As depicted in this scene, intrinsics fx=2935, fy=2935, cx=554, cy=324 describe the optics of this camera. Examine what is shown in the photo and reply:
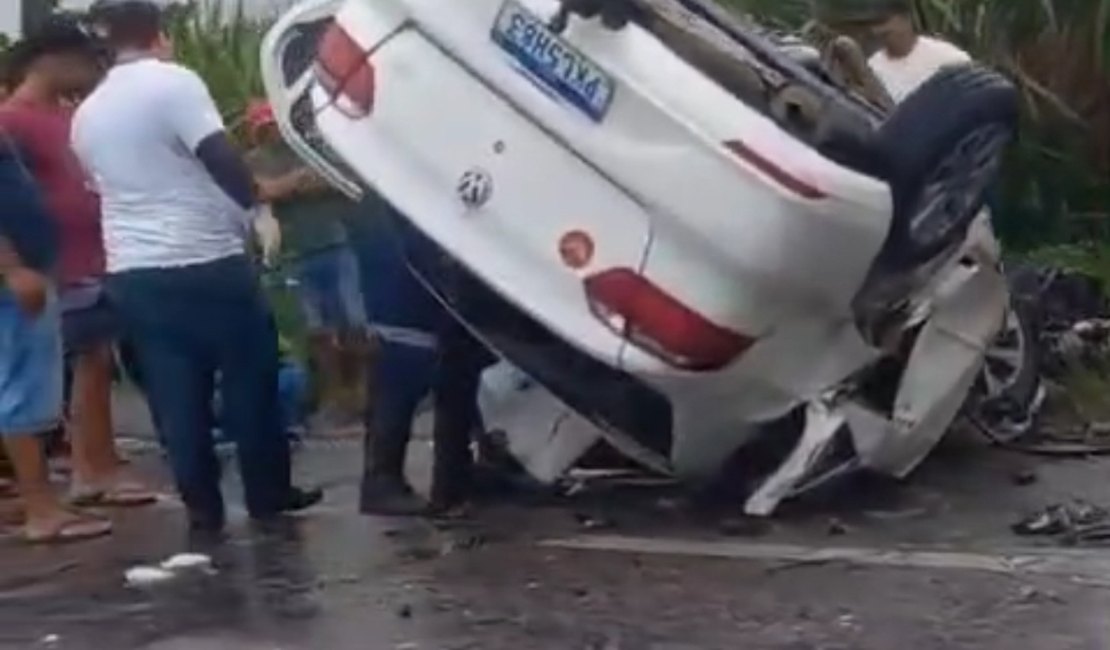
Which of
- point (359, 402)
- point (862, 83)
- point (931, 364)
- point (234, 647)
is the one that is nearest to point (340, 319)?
point (359, 402)

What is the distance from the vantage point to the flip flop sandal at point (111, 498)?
387 inches

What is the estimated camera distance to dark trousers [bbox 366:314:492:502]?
8.91 m

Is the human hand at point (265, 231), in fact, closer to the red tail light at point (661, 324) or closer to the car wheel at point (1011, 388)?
the red tail light at point (661, 324)

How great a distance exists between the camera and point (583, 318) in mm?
8188

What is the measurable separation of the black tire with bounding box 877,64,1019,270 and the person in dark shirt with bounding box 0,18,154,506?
8.76 ft

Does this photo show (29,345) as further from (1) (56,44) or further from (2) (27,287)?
(1) (56,44)

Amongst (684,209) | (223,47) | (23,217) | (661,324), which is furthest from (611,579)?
(223,47)

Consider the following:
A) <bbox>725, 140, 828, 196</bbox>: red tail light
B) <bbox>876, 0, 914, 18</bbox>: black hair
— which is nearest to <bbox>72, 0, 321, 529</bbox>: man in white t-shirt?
<bbox>725, 140, 828, 196</bbox>: red tail light

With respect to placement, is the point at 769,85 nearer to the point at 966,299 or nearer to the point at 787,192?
the point at 787,192

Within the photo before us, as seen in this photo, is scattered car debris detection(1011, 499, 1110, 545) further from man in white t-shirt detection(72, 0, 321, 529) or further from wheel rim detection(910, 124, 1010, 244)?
man in white t-shirt detection(72, 0, 321, 529)

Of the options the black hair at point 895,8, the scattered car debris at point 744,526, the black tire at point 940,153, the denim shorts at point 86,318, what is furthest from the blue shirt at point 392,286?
the black hair at point 895,8

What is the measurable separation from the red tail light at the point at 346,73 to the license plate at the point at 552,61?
18.9 inches

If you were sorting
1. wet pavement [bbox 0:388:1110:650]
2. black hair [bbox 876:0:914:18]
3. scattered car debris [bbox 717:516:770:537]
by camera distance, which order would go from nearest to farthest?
wet pavement [bbox 0:388:1110:650] < scattered car debris [bbox 717:516:770:537] < black hair [bbox 876:0:914:18]

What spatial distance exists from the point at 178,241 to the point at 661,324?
60.8 inches
